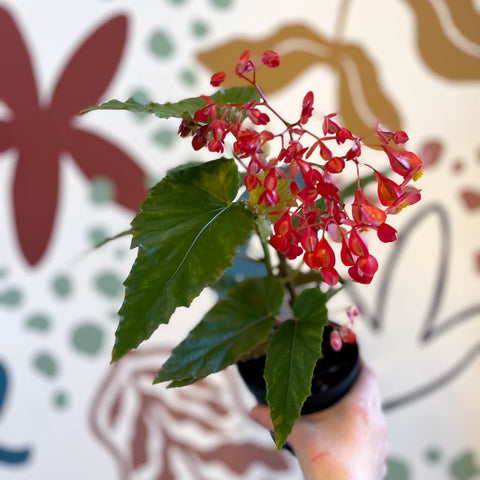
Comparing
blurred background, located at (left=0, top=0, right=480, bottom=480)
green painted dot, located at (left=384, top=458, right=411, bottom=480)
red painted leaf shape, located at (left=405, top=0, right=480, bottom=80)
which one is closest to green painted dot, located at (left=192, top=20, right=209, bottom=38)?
blurred background, located at (left=0, top=0, right=480, bottom=480)

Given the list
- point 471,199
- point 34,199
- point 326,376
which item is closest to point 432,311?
point 471,199

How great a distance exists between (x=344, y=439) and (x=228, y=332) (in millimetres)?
172

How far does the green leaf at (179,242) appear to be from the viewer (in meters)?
0.35

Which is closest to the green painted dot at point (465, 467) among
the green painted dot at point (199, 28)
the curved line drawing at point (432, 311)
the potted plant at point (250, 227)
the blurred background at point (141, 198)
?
the blurred background at point (141, 198)

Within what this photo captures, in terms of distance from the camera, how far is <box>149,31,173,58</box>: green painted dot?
93 centimetres

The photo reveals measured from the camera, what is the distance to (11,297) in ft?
3.00

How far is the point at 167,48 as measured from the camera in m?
0.93

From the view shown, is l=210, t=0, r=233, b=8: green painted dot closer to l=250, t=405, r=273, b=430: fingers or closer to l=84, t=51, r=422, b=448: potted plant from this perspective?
l=84, t=51, r=422, b=448: potted plant

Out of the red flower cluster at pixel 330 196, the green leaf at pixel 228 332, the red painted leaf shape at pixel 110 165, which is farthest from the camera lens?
the red painted leaf shape at pixel 110 165

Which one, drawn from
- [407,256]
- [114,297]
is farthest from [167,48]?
[407,256]

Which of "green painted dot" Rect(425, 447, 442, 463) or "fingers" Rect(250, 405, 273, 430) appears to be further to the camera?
"green painted dot" Rect(425, 447, 442, 463)

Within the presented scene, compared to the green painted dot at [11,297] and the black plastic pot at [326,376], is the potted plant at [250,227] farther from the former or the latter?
the green painted dot at [11,297]

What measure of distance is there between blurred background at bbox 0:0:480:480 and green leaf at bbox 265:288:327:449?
438 mm

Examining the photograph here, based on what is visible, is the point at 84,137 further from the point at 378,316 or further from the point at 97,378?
the point at 378,316
